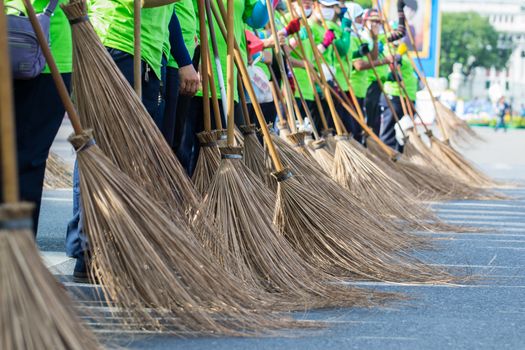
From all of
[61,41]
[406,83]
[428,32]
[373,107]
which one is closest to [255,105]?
[61,41]

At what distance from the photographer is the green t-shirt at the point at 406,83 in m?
12.9

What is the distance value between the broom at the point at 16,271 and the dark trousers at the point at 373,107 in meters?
9.92

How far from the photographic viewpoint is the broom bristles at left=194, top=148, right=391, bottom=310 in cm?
430

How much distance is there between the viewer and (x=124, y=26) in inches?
195

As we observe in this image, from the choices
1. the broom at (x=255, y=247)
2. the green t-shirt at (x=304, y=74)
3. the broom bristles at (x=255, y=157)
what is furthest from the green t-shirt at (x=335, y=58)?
the broom at (x=255, y=247)

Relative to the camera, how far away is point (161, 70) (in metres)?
5.23

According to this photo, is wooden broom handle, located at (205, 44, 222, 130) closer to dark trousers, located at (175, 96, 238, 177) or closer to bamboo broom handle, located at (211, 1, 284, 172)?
bamboo broom handle, located at (211, 1, 284, 172)

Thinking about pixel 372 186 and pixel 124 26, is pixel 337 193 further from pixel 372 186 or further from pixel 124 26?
pixel 372 186

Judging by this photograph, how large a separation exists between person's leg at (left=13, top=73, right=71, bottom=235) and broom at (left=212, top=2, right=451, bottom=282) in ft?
3.25

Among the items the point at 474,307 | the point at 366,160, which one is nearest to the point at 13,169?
the point at 474,307

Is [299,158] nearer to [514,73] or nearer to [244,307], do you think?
[244,307]

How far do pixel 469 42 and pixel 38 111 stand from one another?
103422mm

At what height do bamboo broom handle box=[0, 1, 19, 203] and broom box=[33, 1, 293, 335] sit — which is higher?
bamboo broom handle box=[0, 1, 19, 203]

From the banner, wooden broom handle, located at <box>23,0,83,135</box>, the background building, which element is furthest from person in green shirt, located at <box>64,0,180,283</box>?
the background building
